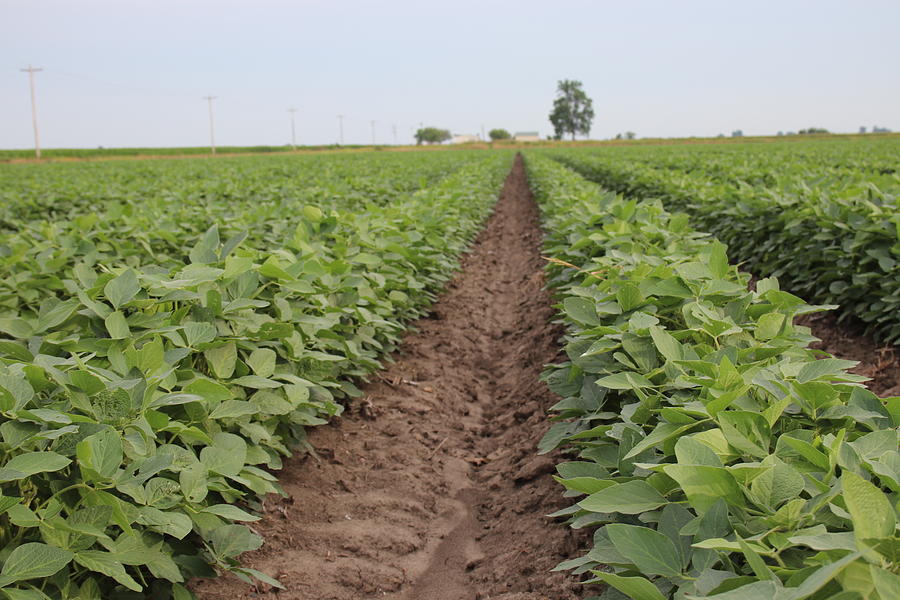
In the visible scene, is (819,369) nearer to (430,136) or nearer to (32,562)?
(32,562)

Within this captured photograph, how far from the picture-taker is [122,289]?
2385mm

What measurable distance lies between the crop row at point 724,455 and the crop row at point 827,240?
3.07 m

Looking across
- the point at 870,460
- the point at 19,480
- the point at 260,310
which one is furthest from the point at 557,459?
the point at 19,480

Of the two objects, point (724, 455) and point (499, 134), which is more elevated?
point (499, 134)

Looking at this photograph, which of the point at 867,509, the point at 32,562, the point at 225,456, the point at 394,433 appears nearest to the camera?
the point at 867,509

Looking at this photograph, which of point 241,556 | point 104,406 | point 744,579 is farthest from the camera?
point 241,556

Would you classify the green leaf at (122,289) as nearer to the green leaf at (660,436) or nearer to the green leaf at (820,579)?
the green leaf at (660,436)

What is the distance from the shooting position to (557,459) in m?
3.22

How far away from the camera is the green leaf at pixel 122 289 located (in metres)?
2.35

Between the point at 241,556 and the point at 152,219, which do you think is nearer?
the point at 241,556

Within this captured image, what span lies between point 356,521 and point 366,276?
173 cm

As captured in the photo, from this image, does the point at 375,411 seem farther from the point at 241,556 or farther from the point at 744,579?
the point at 744,579

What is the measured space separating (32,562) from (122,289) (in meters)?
1.09

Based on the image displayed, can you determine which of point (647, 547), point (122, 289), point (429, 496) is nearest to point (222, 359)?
point (122, 289)
